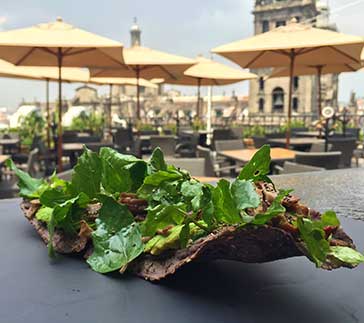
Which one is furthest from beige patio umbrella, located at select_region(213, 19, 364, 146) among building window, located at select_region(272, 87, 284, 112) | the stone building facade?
building window, located at select_region(272, 87, 284, 112)

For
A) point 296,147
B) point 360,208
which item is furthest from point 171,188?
point 296,147

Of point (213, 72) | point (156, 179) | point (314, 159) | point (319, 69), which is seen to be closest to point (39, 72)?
point (213, 72)

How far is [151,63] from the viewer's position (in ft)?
26.1

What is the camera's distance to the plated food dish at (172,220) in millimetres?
645

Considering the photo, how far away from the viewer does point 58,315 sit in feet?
2.00

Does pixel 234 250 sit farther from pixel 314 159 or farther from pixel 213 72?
pixel 213 72

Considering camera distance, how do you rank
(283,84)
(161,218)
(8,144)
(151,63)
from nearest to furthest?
1. (161,218)
2. (8,144)
3. (151,63)
4. (283,84)

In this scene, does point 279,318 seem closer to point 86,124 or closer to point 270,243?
point 270,243

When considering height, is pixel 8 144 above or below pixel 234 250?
below

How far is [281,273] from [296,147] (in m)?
7.38

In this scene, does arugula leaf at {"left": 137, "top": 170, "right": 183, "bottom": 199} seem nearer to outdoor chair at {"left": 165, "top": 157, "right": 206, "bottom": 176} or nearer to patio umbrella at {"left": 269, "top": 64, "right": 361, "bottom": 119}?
outdoor chair at {"left": 165, "top": 157, "right": 206, "bottom": 176}

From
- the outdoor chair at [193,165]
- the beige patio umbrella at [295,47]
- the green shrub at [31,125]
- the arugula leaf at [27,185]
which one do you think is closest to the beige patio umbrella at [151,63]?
the beige patio umbrella at [295,47]

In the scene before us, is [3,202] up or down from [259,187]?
down

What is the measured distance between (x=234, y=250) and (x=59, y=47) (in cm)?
584
